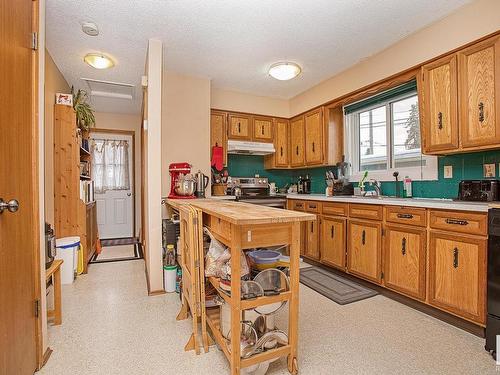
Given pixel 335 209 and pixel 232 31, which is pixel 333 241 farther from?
pixel 232 31

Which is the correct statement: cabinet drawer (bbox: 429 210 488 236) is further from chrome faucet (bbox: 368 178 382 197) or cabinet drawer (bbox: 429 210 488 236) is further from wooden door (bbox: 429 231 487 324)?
chrome faucet (bbox: 368 178 382 197)

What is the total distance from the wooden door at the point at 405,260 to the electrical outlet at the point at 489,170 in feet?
2.45

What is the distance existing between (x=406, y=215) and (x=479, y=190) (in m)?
0.57

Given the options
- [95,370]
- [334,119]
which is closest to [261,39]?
[334,119]

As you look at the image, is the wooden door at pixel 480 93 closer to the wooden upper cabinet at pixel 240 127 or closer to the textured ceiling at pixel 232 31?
the textured ceiling at pixel 232 31

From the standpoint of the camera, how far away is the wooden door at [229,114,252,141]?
409 centimetres

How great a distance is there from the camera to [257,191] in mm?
4348

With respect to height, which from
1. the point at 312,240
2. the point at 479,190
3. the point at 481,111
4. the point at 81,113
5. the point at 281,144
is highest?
the point at 81,113

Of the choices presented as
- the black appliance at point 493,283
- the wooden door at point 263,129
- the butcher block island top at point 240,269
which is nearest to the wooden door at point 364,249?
the black appliance at point 493,283

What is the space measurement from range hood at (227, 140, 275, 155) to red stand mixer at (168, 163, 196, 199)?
1196mm

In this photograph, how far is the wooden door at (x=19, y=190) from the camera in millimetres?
1180

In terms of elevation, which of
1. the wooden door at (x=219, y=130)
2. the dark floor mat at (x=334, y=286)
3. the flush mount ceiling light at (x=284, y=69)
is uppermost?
the flush mount ceiling light at (x=284, y=69)

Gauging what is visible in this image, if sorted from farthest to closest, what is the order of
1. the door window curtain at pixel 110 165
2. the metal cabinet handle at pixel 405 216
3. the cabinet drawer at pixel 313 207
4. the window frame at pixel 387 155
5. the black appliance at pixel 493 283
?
the door window curtain at pixel 110 165
the cabinet drawer at pixel 313 207
the window frame at pixel 387 155
the metal cabinet handle at pixel 405 216
the black appliance at pixel 493 283

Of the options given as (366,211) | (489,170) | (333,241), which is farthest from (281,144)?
(489,170)
